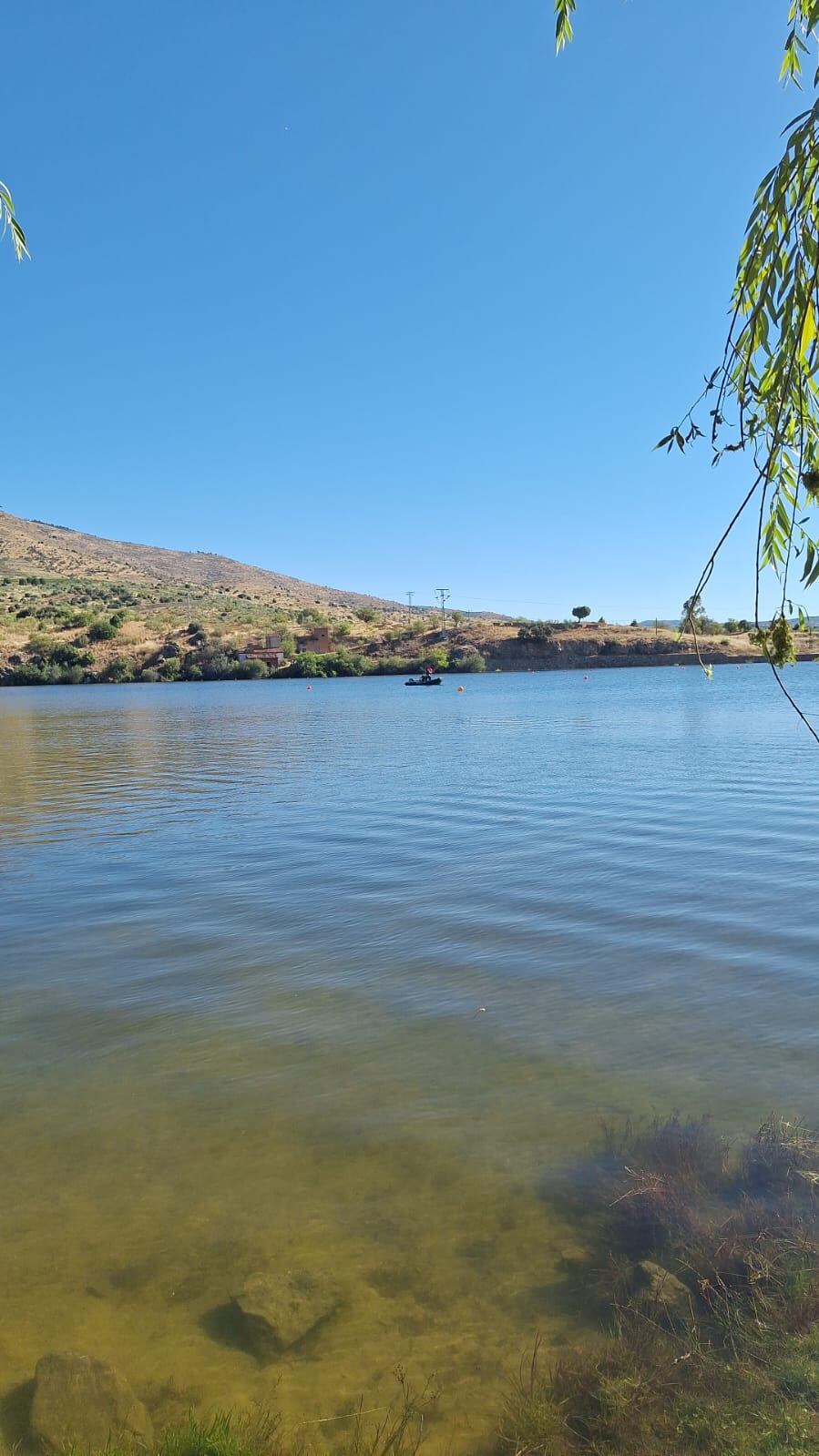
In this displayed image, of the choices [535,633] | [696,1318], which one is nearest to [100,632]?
[535,633]

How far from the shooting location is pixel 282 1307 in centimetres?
408

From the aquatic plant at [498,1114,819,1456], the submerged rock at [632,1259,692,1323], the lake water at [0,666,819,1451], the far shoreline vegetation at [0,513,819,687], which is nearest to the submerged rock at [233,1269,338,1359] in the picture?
the lake water at [0,666,819,1451]

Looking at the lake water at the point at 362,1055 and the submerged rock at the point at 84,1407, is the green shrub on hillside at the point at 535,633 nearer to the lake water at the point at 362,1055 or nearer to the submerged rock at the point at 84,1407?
the lake water at the point at 362,1055

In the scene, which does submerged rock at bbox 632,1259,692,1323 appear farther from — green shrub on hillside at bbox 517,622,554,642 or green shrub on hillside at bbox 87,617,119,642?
green shrub on hillside at bbox 517,622,554,642

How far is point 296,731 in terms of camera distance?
124 feet

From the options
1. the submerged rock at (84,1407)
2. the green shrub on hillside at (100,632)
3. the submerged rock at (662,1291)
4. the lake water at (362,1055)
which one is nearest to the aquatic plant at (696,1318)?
the submerged rock at (662,1291)

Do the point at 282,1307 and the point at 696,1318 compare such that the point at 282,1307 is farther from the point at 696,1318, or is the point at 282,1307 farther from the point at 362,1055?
the point at 362,1055

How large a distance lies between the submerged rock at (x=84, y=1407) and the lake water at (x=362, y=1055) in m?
0.12

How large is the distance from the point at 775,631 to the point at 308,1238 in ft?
11.9

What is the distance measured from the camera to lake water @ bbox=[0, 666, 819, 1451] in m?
4.07

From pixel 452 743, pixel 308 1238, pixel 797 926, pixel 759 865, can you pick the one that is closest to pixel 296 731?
pixel 452 743

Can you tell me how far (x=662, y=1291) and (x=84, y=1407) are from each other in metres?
2.36

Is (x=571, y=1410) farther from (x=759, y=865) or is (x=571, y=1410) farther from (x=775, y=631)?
(x=759, y=865)

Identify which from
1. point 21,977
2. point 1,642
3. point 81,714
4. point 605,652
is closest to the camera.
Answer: point 21,977
